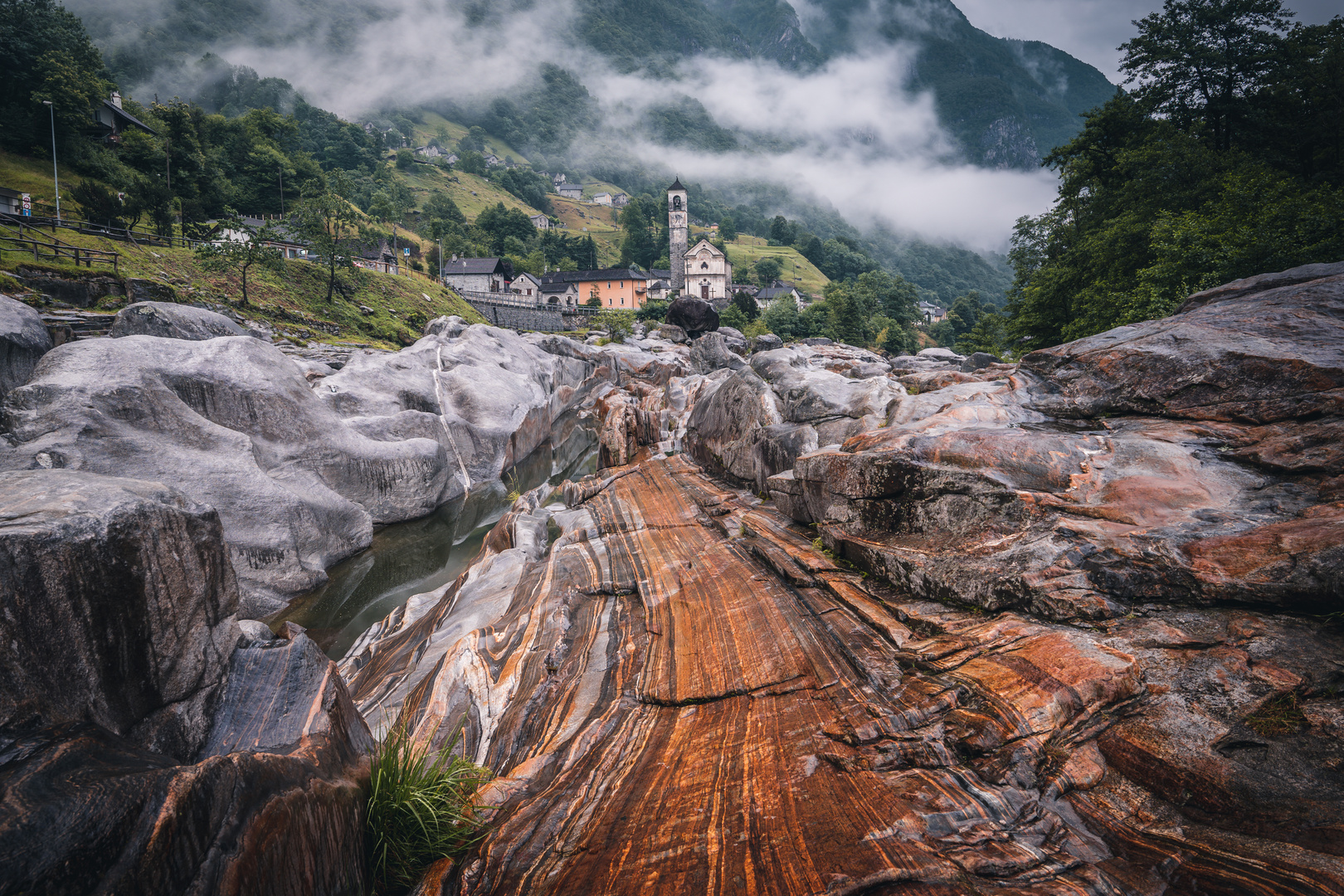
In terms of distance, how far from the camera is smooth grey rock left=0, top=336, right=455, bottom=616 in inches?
468

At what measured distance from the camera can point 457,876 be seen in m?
4.42

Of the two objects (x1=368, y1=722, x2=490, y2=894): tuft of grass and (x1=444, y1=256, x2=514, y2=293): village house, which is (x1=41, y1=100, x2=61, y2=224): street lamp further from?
(x1=368, y1=722, x2=490, y2=894): tuft of grass

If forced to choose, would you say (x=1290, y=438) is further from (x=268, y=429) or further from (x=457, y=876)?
(x=268, y=429)

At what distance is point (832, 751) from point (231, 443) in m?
16.9

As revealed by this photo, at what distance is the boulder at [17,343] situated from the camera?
14203 millimetres

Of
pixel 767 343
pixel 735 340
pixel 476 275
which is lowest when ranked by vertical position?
pixel 767 343

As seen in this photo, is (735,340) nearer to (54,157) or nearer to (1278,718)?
(54,157)

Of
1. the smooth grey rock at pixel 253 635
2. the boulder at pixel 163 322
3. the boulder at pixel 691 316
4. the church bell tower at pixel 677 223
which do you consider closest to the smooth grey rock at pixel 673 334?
the boulder at pixel 691 316

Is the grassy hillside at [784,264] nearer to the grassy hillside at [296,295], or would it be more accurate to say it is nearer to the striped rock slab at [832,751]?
the grassy hillside at [296,295]

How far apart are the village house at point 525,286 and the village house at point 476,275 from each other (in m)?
1.90

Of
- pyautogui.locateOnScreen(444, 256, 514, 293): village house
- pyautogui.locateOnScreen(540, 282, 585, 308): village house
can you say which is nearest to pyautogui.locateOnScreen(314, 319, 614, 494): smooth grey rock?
pyautogui.locateOnScreen(444, 256, 514, 293): village house

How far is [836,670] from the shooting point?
6527 millimetres

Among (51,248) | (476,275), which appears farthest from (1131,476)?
(476,275)

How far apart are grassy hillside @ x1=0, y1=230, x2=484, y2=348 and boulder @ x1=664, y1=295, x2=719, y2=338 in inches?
1239
